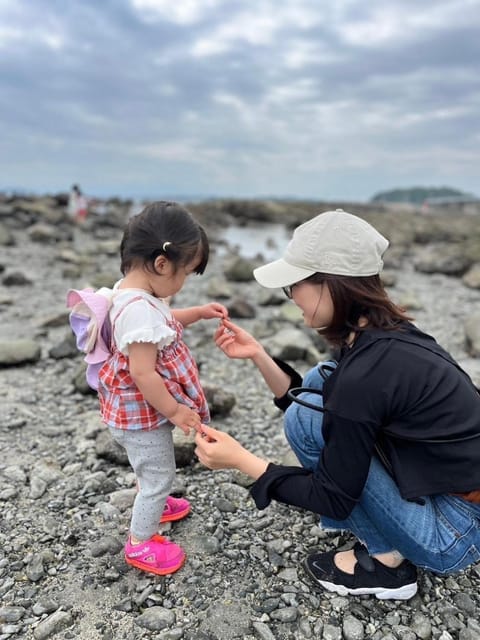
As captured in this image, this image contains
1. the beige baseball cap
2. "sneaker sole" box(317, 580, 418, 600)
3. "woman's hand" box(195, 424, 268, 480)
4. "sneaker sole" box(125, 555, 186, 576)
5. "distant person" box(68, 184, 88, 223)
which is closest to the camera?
the beige baseball cap

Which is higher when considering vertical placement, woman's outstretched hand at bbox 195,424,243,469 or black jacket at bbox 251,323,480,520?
black jacket at bbox 251,323,480,520

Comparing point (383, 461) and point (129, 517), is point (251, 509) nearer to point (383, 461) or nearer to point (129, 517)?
point (129, 517)

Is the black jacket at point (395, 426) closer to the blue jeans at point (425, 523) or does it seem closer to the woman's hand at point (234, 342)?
the blue jeans at point (425, 523)

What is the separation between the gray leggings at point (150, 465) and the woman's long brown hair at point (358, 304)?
2.71 feet

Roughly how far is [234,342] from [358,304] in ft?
2.66

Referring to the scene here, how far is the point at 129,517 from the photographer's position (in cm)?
256

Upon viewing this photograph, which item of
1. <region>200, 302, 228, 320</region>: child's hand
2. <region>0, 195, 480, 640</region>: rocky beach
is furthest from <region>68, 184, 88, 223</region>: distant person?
<region>200, 302, 228, 320</region>: child's hand

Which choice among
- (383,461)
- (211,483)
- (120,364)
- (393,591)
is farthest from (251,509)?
(120,364)

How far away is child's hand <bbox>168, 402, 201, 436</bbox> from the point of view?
2.01 metres

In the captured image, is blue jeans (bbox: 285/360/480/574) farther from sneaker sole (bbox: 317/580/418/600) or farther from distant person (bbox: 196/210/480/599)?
sneaker sole (bbox: 317/580/418/600)

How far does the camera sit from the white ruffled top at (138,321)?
1856 millimetres

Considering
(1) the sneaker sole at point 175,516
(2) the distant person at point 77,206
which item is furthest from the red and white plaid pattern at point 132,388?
(2) the distant person at point 77,206

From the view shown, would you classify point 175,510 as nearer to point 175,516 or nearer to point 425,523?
point 175,516

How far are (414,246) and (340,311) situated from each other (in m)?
16.9
